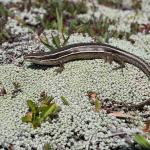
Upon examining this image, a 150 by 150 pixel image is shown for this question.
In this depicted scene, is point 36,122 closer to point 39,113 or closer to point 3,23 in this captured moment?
point 39,113

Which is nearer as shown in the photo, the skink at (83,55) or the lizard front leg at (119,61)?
the lizard front leg at (119,61)

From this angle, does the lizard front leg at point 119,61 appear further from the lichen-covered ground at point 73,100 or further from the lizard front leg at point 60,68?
the lizard front leg at point 60,68

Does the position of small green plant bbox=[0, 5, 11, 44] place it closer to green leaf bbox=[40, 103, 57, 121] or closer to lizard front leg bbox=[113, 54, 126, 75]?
lizard front leg bbox=[113, 54, 126, 75]

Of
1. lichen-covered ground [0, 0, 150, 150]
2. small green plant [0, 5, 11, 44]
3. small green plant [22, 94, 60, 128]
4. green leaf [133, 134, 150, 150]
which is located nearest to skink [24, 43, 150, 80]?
lichen-covered ground [0, 0, 150, 150]

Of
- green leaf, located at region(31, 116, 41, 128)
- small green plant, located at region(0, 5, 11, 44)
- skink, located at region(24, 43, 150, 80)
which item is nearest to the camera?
green leaf, located at region(31, 116, 41, 128)

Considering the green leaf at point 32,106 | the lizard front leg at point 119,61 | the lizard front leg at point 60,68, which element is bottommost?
the green leaf at point 32,106

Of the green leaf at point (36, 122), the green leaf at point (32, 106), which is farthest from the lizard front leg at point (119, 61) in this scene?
the green leaf at point (36, 122)

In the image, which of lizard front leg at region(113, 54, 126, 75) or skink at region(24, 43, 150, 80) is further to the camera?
skink at region(24, 43, 150, 80)
